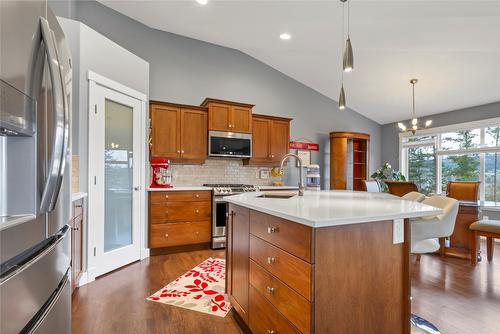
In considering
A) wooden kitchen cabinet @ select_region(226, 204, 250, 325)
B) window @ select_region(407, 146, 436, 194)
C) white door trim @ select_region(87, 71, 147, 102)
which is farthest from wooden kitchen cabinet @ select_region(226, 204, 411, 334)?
window @ select_region(407, 146, 436, 194)

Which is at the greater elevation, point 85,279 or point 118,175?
point 118,175

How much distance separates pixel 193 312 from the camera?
2176 millimetres

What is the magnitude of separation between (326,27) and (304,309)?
A: 4049 millimetres

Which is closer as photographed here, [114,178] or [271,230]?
[271,230]

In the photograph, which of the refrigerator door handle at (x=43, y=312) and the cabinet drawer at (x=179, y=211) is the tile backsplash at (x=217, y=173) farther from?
the refrigerator door handle at (x=43, y=312)

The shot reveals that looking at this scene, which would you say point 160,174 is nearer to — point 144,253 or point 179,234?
point 179,234

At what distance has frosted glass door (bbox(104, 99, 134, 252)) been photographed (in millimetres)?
3139

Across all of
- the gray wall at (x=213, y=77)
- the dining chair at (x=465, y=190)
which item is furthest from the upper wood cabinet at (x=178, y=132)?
the dining chair at (x=465, y=190)

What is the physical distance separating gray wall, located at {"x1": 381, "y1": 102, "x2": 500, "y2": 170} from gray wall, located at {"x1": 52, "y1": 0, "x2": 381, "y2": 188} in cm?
91

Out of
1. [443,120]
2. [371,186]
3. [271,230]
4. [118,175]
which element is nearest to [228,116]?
[118,175]

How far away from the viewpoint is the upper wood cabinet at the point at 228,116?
4.38 meters

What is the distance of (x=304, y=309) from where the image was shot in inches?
46.9

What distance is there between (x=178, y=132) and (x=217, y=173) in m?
1.09

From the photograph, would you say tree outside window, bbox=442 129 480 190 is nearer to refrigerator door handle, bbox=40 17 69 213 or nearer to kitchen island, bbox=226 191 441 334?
kitchen island, bbox=226 191 441 334
